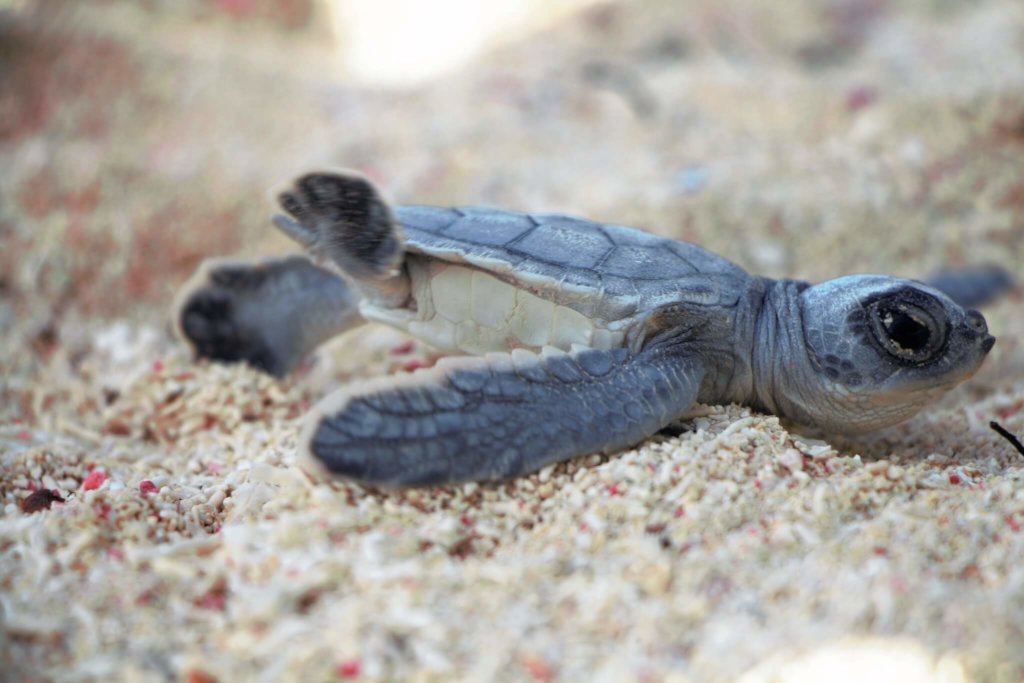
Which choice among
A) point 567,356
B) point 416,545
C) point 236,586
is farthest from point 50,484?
point 567,356

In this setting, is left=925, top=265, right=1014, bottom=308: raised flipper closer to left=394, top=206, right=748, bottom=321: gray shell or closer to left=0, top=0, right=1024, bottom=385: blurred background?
left=0, top=0, right=1024, bottom=385: blurred background

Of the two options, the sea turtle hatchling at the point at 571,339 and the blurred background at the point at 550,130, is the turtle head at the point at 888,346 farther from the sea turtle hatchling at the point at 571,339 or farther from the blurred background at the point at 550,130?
the blurred background at the point at 550,130

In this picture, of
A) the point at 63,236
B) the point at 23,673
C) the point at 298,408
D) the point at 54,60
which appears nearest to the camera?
the point at 23,673

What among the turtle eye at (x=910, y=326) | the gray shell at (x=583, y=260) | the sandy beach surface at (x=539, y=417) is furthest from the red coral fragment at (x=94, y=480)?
the turtle eye at (x=910, y=326)

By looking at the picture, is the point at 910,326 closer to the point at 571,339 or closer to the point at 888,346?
the point at 888,346

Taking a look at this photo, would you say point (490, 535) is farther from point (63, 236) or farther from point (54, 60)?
point (54, 60)

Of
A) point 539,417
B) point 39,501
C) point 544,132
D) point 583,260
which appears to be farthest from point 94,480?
point 544,132
